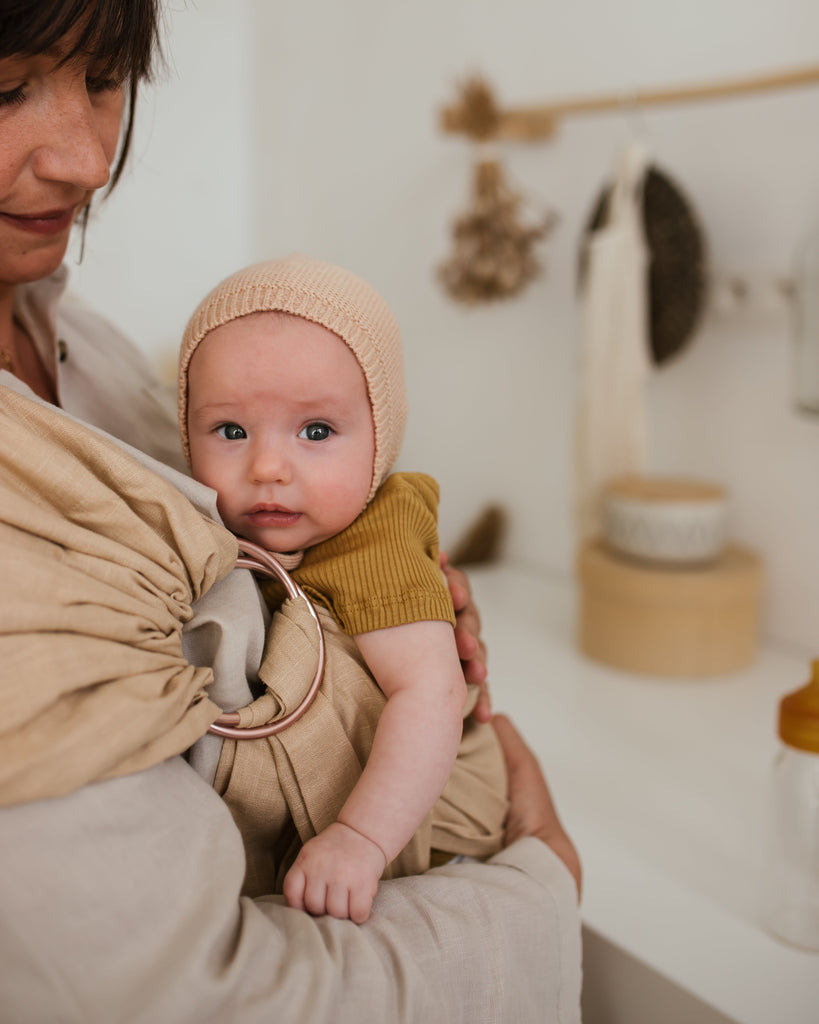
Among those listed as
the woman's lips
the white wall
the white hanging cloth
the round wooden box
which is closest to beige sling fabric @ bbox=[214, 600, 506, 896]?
the woman's lips

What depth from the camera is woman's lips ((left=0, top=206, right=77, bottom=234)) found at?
664 millimetres

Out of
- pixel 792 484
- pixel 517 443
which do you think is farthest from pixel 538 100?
pixel 792 484

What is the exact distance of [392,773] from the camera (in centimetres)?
64

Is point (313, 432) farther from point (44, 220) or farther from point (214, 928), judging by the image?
point (214, 928)

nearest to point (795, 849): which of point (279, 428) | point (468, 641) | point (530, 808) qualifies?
point (530, 808)

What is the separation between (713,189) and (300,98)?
1.06 meters

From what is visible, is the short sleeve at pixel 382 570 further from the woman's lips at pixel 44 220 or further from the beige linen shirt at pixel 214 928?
the woman's lips at pixel 44 220

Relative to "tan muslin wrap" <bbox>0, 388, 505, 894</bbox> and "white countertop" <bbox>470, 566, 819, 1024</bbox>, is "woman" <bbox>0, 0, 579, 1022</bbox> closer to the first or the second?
"tan muslin wrap" <bbox>0, 388, 505, 894</bbox>

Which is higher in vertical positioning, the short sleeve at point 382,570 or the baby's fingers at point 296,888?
the short sleeve at point 382,570

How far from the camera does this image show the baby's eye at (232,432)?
74cm

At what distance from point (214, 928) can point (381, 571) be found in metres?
0.28

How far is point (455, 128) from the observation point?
7.09 ft

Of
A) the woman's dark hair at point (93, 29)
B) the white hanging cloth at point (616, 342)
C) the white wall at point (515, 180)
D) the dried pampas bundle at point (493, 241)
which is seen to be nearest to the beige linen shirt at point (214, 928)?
the woman's dark hair at point (93, 29)

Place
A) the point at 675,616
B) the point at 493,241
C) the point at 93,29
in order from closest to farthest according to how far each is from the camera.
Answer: the point at 93,29, the point at 675,616, the point at 493,241
